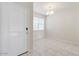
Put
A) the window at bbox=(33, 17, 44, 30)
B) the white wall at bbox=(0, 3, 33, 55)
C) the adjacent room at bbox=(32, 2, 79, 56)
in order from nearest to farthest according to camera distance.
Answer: the white wall at bbox=(0, 3, 33, 55)
the adjacent room at bbox=(32, 2, 79, 56)
the window at bbox=(33, 17, 44, 30)

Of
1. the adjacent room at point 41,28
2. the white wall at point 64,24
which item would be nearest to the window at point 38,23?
the adjacent room at point 41,28

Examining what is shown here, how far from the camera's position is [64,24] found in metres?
2.05

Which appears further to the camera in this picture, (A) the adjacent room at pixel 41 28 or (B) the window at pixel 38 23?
(B) the window at pixel 38 23

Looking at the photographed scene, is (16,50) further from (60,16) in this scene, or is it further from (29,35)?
(60,16)

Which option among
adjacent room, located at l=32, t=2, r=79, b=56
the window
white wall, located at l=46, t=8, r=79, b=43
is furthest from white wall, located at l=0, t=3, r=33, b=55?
white wall, located at l=46, t=8, r=79, b=43

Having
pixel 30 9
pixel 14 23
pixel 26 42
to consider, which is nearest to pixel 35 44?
pixel 26 42

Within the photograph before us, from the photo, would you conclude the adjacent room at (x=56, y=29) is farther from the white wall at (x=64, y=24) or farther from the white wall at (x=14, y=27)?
Result: the white wall at (x=14, y=27)

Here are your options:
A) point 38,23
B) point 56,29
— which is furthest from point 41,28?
point 56,29

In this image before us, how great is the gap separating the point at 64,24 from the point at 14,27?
1.13m

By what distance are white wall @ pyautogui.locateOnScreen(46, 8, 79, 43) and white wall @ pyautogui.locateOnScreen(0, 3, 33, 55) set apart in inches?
22.6

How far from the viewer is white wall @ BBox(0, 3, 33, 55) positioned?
6.25 ft

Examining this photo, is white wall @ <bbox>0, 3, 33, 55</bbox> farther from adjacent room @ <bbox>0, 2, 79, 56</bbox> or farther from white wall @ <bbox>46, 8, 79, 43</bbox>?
white wall @ <bbox>46, 8, 79, 43</bbox>

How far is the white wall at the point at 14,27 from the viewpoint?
1.91m

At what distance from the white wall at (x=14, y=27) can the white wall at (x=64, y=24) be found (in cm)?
57
